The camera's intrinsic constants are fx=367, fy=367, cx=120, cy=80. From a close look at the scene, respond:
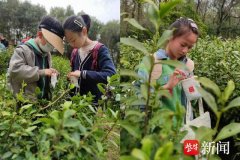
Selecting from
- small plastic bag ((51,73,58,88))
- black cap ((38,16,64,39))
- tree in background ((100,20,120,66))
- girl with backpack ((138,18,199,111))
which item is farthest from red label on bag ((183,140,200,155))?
black cap ((38,16,64,39))

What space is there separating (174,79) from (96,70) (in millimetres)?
496

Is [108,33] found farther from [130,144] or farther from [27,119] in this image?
[130,144]

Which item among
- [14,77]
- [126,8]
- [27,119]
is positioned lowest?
[27,119]

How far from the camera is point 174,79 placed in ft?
3.25

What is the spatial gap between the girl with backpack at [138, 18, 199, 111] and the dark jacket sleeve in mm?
330

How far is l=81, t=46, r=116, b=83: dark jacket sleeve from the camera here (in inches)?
53.7

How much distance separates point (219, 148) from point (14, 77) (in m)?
0.75

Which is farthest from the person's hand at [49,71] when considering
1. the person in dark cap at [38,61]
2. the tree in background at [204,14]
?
the tree in background at [204,14]

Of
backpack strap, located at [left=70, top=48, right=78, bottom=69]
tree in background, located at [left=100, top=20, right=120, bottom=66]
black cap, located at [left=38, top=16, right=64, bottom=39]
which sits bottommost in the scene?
backpack strap, located at [left=70, top=48, right=78, bottom=69]

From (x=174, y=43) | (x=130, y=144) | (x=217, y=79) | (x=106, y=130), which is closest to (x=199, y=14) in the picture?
(x=174, y=43)

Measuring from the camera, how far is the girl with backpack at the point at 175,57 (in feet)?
3.22

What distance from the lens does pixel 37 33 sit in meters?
1.42

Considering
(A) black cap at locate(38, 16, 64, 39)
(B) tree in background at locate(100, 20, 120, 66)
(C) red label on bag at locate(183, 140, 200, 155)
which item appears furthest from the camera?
(A) black cap at locate(38, 16, 64, 39)

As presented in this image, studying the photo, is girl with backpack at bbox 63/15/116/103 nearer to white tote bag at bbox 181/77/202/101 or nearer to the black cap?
the black cap
